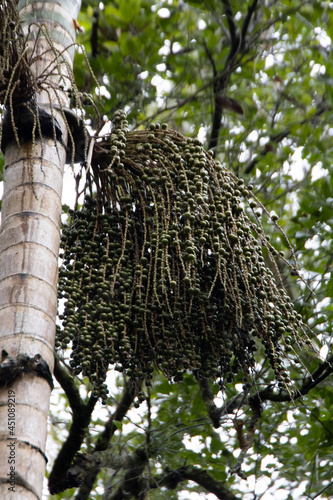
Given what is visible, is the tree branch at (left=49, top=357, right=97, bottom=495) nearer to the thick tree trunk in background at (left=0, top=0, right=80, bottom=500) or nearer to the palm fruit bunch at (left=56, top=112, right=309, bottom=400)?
the palm fruit bunch at (left=56, top=112, right=309, bottom=400)

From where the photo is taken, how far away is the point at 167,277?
7.60 ft

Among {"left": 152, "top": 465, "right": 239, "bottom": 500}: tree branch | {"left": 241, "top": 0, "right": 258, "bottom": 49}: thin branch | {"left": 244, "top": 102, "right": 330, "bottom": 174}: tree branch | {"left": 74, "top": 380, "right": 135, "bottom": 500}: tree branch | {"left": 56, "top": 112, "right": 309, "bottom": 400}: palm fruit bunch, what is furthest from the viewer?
{"left": 244, "top": 102, "right": 330, "bottom": 174}: tree branch

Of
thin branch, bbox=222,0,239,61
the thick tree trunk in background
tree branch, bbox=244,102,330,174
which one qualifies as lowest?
the thick tree trunk in background

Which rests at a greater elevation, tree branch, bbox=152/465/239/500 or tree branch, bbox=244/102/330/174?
tree branch, bbox=244/102/330/174

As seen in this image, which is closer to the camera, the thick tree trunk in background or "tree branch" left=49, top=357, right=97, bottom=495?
the thick tree trunk in background

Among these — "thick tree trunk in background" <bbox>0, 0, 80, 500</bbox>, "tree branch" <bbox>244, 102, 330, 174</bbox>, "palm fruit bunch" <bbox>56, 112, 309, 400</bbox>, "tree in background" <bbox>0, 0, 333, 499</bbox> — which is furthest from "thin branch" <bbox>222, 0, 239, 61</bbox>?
"thick tree trunk in background" <bbox>0, 0, 80, 500</bbox>

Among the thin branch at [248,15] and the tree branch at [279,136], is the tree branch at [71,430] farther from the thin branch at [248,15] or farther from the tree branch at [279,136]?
the thin branch at [248,15]

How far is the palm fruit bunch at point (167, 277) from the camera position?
223cm

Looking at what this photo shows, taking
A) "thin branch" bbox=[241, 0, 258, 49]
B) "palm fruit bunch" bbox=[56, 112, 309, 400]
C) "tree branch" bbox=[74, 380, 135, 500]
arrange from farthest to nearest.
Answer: "thin branch" bbox=[241, 0, 258, 49] → "tree branch" bbox=[74, 380, 135, 500] → "palm fruit bunch" bbox=[56, 112, 309, 400]

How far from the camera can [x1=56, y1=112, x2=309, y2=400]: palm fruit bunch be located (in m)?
2.23

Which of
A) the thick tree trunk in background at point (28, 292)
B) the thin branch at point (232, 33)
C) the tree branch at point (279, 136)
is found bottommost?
the thick tree trunk in background at point (28, 292)

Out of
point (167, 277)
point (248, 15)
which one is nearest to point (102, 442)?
point (167, 277)

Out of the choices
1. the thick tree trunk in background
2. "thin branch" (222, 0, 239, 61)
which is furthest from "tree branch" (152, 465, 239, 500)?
"thin branch" (222, 0, 239, 61)

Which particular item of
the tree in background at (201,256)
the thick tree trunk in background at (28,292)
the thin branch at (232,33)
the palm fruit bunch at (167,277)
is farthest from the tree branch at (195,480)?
the thin branch at (232,33)
